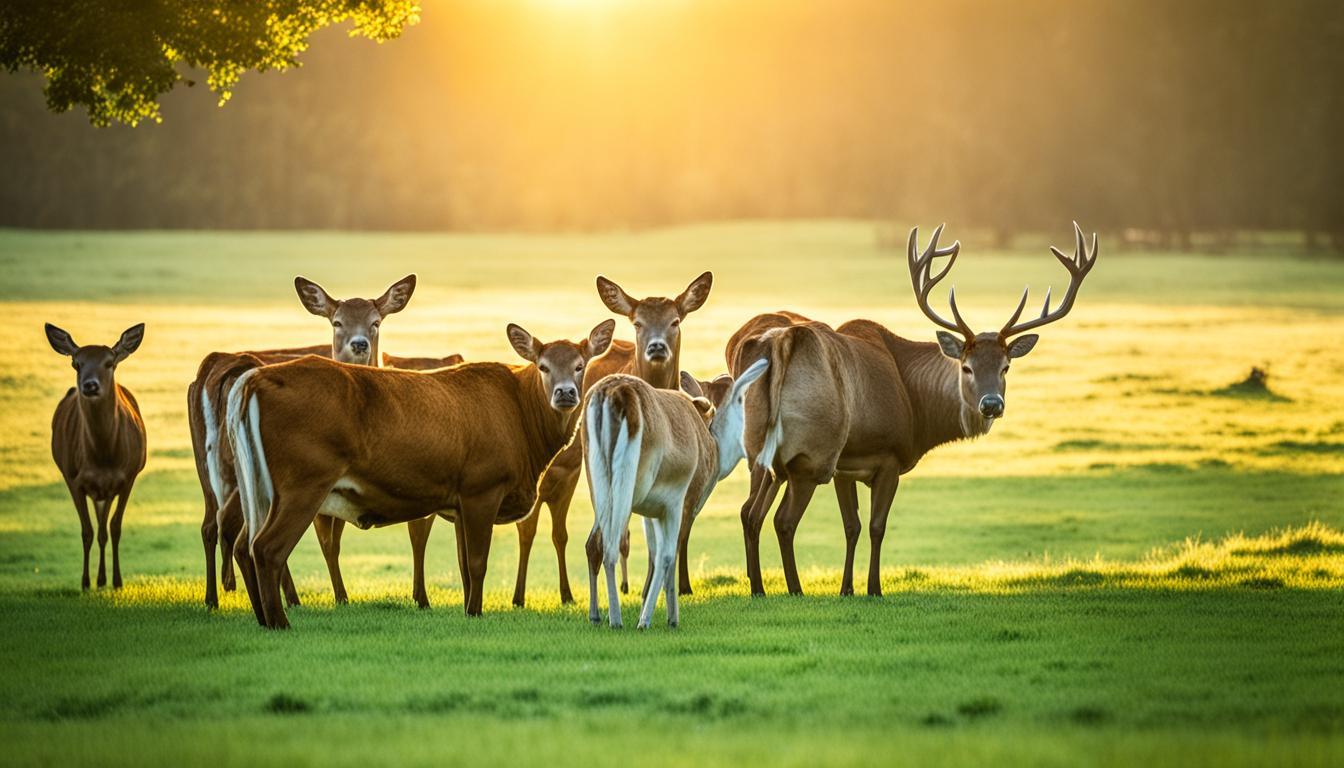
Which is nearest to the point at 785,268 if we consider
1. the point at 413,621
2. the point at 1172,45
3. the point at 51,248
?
the point at 51,248

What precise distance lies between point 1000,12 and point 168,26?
106702mm

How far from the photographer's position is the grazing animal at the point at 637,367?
14453mm

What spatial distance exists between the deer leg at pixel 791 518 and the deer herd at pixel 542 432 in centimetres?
2

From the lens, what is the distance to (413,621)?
12.4 metres

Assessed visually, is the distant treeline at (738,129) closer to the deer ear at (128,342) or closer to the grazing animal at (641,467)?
the deer ear at (128,342)

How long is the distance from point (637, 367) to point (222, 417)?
3573 millimetres

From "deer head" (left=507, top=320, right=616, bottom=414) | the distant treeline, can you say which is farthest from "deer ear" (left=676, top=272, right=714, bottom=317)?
the distant treeline

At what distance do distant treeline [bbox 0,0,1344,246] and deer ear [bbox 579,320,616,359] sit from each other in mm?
79052

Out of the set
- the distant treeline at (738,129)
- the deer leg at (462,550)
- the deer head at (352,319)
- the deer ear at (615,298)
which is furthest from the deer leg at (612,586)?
the distant treeline at (738,129)

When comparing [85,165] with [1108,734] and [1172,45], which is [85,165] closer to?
[1172,45]

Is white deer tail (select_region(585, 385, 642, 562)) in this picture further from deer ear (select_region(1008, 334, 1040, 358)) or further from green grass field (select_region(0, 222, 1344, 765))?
deer ear (select_region(1008, 334, 1040, 358))

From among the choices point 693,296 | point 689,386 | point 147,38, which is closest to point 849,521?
point 689,386

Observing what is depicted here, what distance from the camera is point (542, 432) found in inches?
532

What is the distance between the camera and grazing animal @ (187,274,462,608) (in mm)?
13438
